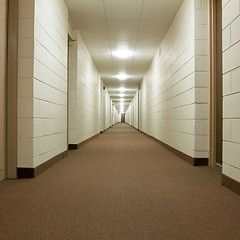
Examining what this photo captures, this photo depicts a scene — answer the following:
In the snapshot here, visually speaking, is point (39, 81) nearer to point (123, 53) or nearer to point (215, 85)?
point (215, 85)

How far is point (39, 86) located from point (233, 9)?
2493mm

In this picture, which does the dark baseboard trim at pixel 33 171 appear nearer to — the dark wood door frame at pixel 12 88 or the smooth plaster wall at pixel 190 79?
the dark wood door frame at pixel 12 88

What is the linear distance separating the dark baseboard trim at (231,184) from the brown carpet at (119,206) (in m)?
0.06

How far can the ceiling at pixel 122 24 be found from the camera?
179 inches

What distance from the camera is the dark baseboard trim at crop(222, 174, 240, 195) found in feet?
7.60

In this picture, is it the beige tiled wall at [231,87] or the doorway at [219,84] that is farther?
the doorway at [219,84]

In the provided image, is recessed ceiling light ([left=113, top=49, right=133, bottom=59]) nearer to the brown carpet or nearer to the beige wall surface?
the beige wall surface

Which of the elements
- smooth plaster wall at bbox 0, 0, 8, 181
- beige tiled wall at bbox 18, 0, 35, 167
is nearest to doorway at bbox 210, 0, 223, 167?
beige tiled wall at bbox 18, 0, 35, 167

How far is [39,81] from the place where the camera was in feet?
10.5

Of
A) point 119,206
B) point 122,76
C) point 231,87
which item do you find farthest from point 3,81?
point 122,76

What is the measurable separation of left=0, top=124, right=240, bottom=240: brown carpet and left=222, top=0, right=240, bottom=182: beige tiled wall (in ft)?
1.08

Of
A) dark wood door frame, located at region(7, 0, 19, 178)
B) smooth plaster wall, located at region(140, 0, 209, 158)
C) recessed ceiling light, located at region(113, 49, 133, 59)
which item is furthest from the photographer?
recessed ceiling light, located at region(113, 49, 133, 59)

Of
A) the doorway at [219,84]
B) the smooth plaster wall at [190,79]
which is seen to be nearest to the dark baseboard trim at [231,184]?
the doorway at [219,84]

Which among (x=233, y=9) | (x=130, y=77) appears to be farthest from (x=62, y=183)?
(x=130, y=77)
